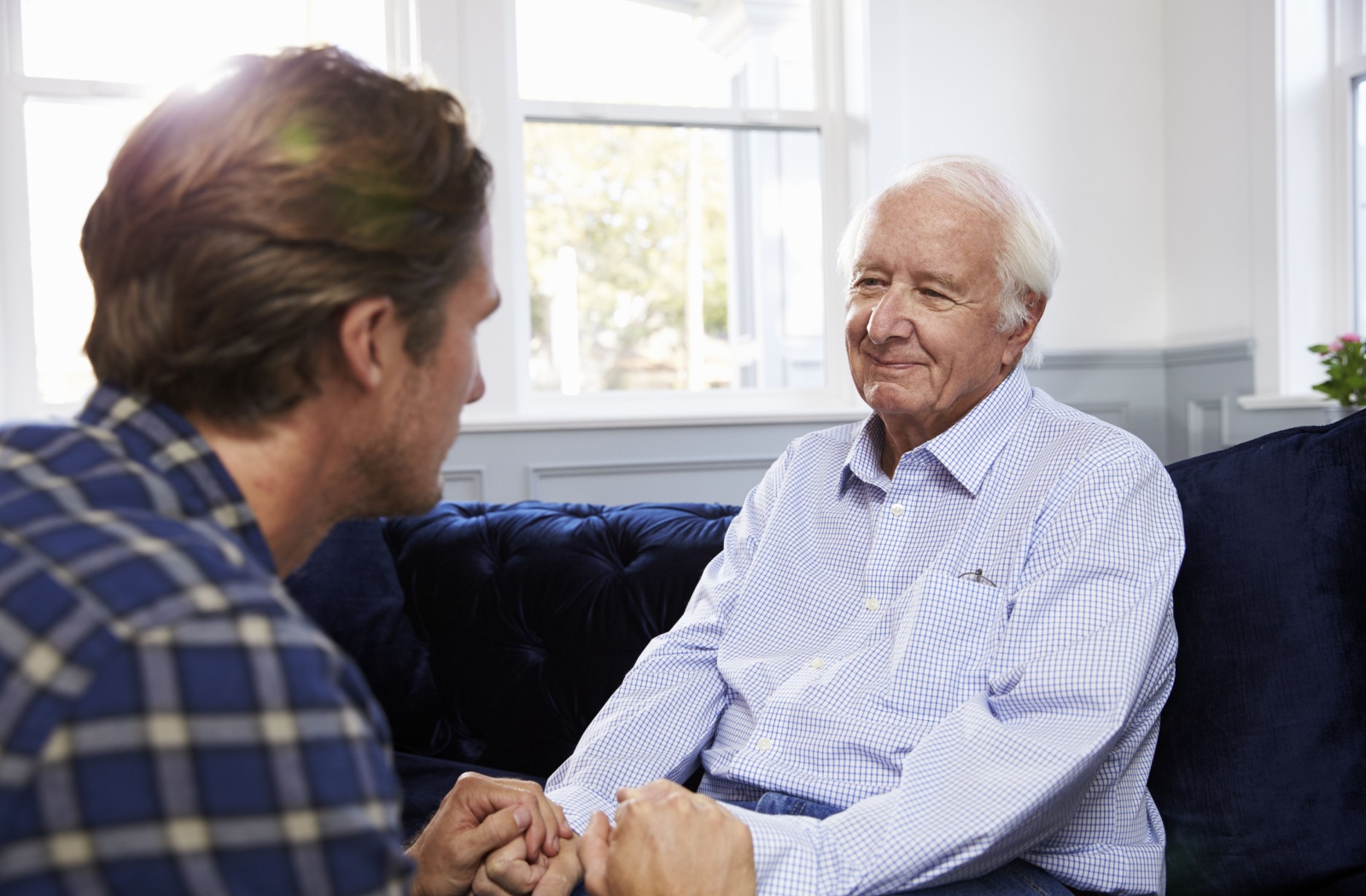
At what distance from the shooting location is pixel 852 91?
381 centimetres

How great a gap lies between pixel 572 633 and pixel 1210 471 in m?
0.97

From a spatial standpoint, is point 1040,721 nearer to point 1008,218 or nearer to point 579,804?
point 579,804

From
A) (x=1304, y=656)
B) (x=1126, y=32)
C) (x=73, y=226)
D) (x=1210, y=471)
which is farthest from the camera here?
(x=1126, y=32)

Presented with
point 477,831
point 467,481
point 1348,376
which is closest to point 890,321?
point 477,831

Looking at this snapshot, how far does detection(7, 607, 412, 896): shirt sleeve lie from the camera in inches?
19.6

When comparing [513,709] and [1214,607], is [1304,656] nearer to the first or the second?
[1214,607]

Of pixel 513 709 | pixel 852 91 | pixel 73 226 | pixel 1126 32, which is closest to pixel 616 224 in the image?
pixel 852 91

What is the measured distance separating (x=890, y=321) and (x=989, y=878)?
682 mm

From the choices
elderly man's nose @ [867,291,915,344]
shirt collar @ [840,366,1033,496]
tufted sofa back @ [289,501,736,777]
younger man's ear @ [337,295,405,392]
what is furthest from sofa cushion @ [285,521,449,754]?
younger man's ear @ [337,295,405,392]

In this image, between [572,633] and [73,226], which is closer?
[572,633]

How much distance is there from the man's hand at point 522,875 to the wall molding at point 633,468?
7.59ft

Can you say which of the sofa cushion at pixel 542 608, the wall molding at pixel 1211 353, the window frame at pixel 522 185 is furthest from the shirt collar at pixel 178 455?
the wall molding at pixel 1211 353

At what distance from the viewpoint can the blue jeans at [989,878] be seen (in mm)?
1121

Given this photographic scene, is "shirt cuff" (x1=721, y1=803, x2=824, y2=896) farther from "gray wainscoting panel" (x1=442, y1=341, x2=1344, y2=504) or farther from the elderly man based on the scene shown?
"gray wainscoting panel" (x1=442, y1=341, x2=1344, y2=504)
